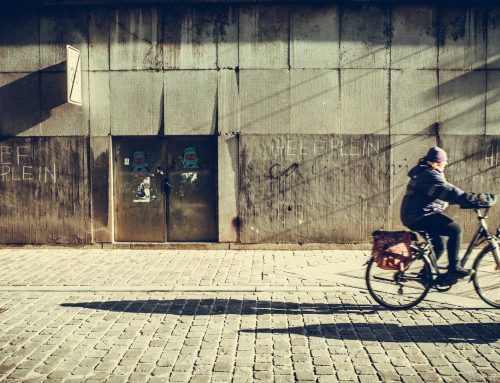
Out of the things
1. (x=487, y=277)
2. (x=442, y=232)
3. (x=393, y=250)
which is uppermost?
(x=442, y=232)

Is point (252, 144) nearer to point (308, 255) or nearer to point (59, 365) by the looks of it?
point (308, 255)

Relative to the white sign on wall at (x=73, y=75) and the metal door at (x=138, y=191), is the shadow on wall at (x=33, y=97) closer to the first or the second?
the white sign on wall at (x=73, y=75)

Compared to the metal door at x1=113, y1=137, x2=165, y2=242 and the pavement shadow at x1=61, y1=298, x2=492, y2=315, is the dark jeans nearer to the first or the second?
the pavement shadow at x1=61, y1=298, x2=492, y2=315

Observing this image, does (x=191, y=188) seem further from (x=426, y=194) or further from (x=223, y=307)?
(x=426, y=194)

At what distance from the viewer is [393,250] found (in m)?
5.66

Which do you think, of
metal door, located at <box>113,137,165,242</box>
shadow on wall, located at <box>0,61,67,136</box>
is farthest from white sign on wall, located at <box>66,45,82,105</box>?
metal door, located at <box>113,137,165,242</box>

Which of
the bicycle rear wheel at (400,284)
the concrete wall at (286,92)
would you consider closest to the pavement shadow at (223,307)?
the bicycle rear wheel at (400,284)

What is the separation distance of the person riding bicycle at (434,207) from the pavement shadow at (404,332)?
26.5 inches

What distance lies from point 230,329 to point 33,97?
7206 mm

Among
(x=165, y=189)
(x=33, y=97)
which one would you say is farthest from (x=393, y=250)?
(x=33, y=97)

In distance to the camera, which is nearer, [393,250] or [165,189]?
[393,250]

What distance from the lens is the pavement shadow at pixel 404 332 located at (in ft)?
16.0

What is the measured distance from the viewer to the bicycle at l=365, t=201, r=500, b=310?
5598 millimetres

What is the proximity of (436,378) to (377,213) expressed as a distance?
6143 mm
